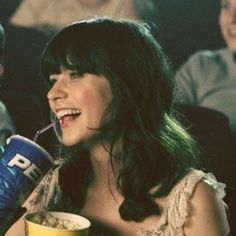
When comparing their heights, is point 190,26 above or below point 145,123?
above

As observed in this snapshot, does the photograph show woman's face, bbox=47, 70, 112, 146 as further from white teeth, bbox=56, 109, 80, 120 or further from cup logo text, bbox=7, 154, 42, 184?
cup logo text, bbox=7, 154, 42, 184

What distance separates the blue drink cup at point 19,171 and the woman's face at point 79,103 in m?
0.27

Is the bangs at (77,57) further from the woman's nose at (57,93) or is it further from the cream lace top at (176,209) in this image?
the cream lace top at (176,209)

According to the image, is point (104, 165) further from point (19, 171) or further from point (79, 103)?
point (19, 171)

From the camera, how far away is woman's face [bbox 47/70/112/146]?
107 centimetres

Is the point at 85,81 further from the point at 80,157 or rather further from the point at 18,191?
the point at 18,191

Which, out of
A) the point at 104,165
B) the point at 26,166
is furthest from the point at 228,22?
the point at 26,166

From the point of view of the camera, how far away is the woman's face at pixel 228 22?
1.68 m

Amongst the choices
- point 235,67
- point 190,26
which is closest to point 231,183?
point 235,67

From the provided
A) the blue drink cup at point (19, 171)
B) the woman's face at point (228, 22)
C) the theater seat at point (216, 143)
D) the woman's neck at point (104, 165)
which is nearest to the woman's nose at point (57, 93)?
the woman's neck at point (104, 165)

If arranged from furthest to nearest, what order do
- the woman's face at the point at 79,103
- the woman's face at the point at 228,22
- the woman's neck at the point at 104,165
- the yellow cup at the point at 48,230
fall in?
the woman's face at the point at 228,22 < the woman's neck at the point at 104,165 < the woman's face at the point at 79,103 < the yellow cup at the point at 48,230

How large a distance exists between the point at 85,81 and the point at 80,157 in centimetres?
27

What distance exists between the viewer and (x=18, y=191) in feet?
2.60

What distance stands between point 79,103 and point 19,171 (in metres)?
0.33
